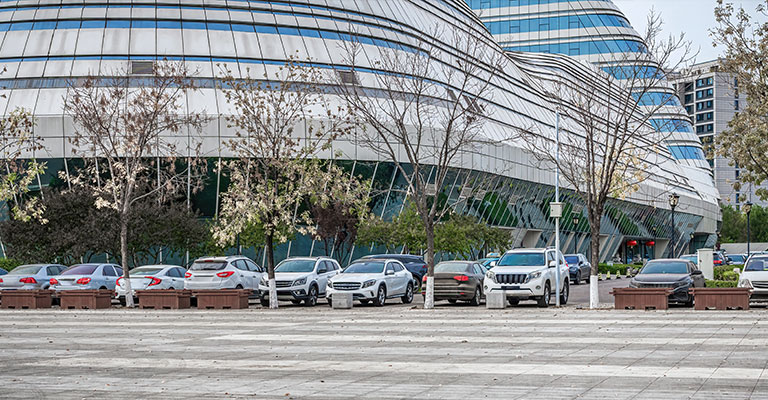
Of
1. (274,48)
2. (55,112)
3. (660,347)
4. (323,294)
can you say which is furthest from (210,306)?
(274,48)

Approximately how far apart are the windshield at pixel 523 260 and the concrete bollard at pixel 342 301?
17.8 feet

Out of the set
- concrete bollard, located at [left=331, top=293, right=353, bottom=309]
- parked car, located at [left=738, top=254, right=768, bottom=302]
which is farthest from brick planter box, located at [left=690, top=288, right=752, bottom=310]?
concrete bollard, located at [left=331, top=293, right=353, bottom=309]

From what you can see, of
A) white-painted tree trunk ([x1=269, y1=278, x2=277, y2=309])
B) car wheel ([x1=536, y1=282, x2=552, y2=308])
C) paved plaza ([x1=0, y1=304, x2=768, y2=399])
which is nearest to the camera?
paved plaza ([x1=0, y1=304, x2=768, y2=399])

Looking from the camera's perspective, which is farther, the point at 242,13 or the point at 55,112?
the point at 242,13

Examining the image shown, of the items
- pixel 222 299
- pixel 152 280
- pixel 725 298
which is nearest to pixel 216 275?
pixel 222 299

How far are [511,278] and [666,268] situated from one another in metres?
5.31

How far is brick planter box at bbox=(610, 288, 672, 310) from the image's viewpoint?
2697 centimetres

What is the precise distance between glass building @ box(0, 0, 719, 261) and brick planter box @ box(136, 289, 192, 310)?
11997mm

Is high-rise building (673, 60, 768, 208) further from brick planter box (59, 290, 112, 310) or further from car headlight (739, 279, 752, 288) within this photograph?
brick planter box (59, 290, 112, 310)

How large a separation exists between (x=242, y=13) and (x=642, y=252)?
6994 centimetres

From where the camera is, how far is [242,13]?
55125 millimetres

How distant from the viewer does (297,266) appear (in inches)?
1299

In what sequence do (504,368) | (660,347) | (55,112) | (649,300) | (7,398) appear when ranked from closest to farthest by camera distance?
(7,398) < (504,368) < (660,347) < (649,300) < (55,112)

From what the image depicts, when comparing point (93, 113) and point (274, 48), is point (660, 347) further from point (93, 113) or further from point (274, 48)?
point (274, 48)
